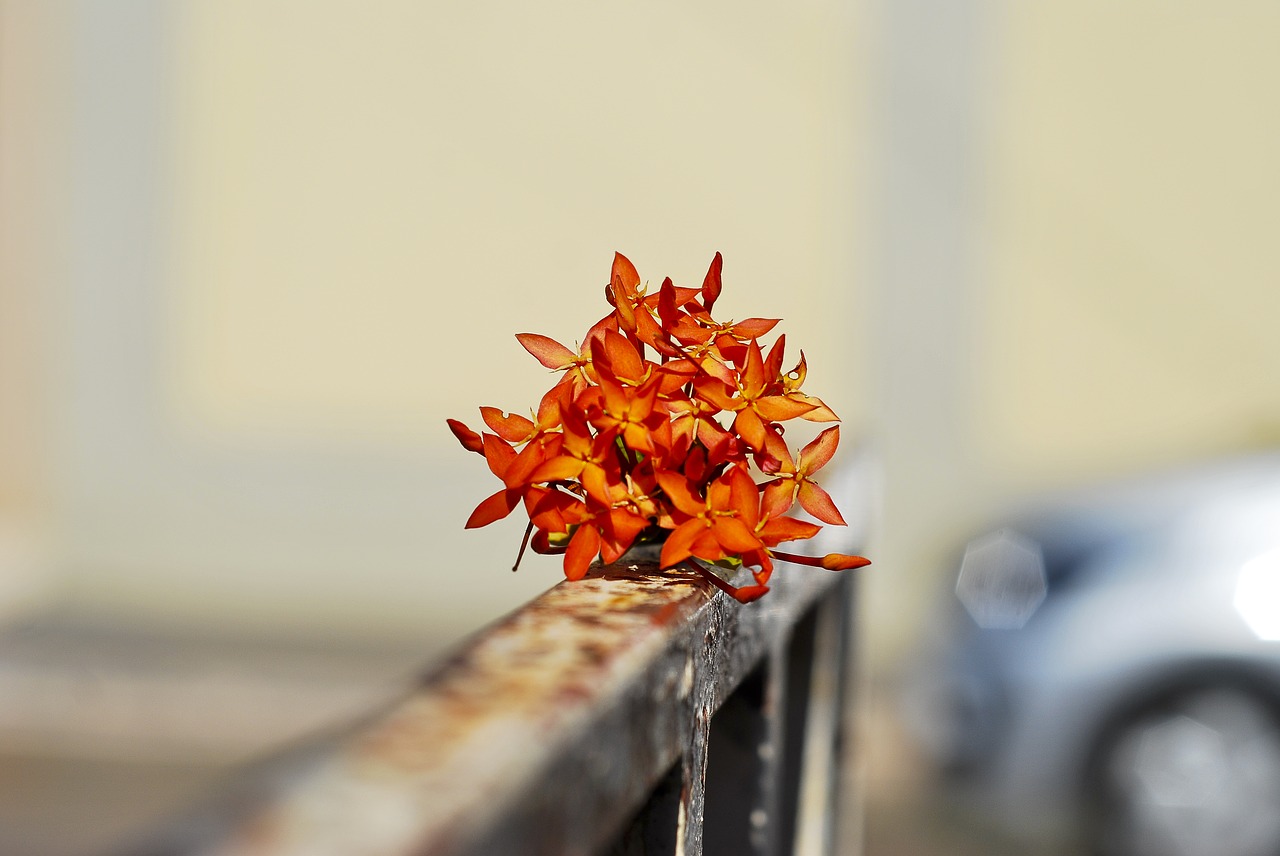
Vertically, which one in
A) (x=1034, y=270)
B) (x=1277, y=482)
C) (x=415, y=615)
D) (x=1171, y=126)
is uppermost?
(x=1171, y=126)

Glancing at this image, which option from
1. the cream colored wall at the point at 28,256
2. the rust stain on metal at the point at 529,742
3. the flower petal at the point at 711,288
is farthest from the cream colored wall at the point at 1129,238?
the rust stain on metal at the point at 529,742

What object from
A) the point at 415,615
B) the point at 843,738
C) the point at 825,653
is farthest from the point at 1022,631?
the point at 415,615

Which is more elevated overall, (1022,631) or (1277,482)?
(1277,482)

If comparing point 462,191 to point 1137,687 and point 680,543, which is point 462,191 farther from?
point 680,543

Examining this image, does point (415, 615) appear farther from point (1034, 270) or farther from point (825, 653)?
point (825, 653)

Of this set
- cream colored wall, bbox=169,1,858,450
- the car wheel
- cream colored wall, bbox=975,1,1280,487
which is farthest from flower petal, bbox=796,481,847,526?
cream colored wall, bbox=975,1,1280,487
